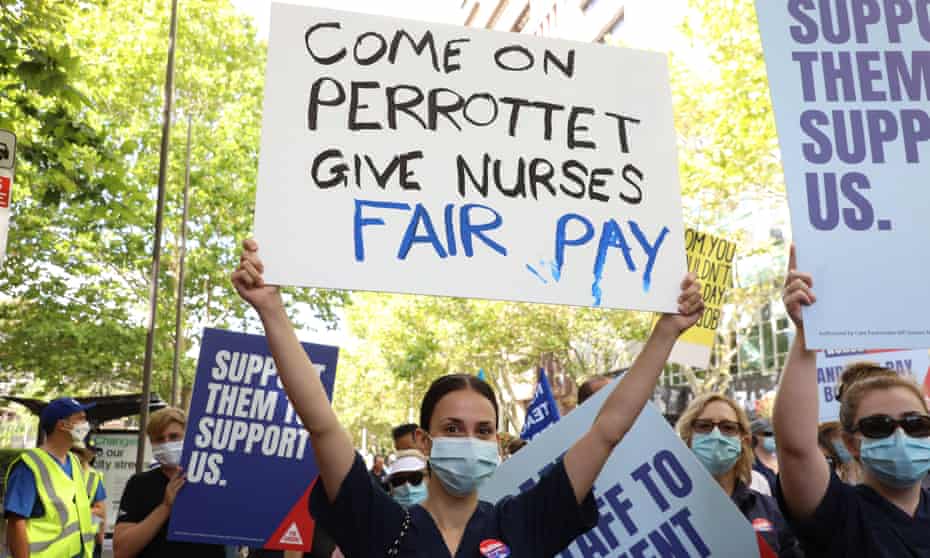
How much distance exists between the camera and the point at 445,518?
2.75 metres

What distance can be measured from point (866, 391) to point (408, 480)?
9.43 feet

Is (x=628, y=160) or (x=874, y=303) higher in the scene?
(x=628, y=160)

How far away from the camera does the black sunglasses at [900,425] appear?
2793mm

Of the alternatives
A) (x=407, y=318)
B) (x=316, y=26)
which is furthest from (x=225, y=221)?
(x=316, y=26)

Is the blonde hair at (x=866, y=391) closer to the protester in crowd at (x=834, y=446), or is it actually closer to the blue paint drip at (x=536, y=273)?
the blue paint drip at (x=536, y=273)

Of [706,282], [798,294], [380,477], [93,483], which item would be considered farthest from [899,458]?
[380,477]

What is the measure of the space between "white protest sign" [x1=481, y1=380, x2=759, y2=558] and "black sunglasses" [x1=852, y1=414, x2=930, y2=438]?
66 centimetres

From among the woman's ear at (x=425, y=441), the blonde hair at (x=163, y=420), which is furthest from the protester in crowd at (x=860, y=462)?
the blonde hair at (x=163, y=420)

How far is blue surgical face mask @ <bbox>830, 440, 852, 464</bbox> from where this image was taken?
16.3 ft

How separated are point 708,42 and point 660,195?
49.1ft

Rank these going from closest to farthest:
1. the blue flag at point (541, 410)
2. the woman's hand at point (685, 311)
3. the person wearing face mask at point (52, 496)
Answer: the woman's hand at point (685, 311) < the person wearing face mask at point (52, 496) < the blue flag at point (541, 410)

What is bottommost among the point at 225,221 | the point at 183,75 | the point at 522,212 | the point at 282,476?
the point at 282,476

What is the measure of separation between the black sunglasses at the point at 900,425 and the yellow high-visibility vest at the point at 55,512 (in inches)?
186

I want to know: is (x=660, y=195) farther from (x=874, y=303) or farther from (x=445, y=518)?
(x=445, y=518)
